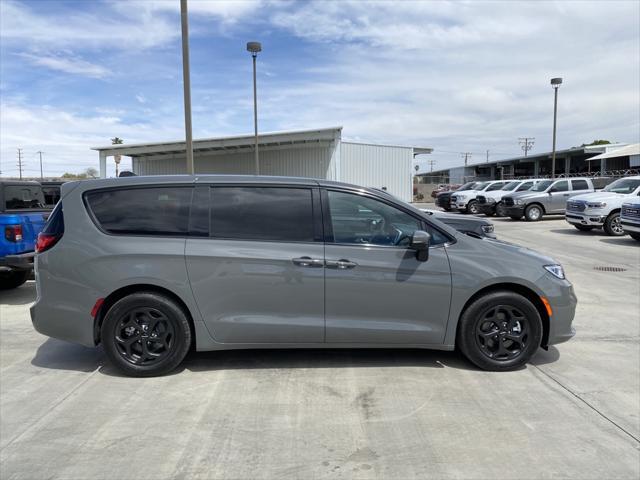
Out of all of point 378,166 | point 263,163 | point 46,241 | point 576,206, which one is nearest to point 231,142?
point 263,163

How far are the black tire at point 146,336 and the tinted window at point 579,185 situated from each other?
2228cm

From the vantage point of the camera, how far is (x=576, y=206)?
671 inches

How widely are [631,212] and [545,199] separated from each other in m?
8.96

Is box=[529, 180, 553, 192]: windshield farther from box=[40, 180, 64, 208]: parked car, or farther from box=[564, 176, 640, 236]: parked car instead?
box=[40, 180, 64, 208]: parked car

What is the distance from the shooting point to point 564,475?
9.86 ft

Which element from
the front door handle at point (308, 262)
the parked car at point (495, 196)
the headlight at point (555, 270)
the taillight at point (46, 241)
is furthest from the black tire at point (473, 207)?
the taillight at point (46, 241)

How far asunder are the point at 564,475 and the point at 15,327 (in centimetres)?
598

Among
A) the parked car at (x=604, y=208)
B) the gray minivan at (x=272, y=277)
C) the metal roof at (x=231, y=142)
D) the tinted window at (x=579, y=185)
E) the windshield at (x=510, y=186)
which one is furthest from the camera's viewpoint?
the metal roof at (x=231, y=142)

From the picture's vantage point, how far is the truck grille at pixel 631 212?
13408 mm

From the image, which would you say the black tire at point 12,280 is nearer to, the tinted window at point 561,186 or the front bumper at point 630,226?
the front bumper at point 630,226

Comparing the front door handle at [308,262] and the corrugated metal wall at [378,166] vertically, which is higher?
the corrugated metal wall at [378,166]

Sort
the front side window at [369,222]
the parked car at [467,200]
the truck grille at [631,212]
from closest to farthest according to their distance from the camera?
the front side window at [369,222], the truck grille at [631,212], the parked car at [467,200]

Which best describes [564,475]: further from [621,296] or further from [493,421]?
[621,296]

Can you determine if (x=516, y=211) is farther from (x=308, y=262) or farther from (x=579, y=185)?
(x=308, y=262)
